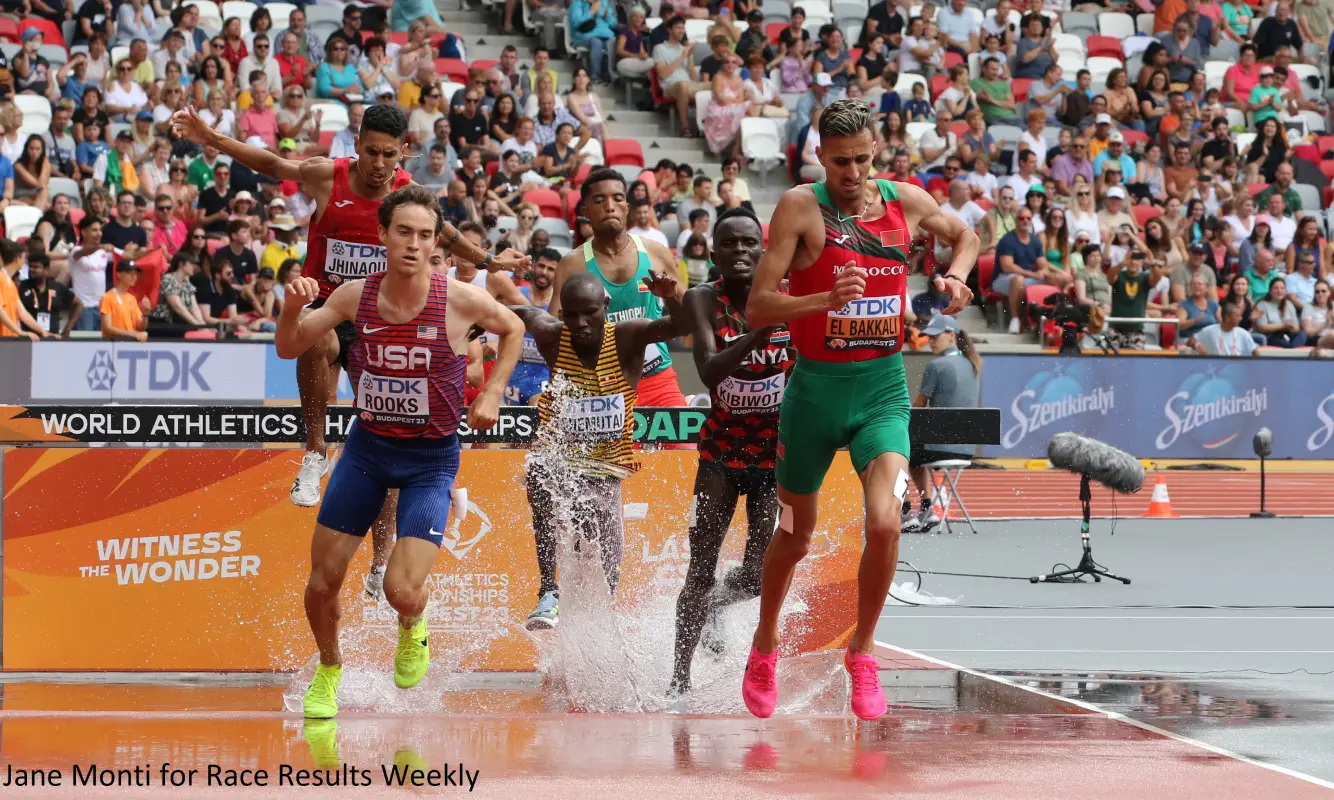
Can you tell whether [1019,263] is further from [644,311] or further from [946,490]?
[644,311]

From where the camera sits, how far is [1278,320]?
72.6 ft

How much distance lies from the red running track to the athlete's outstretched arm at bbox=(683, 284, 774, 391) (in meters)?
11.1

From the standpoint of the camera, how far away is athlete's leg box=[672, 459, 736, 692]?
8.12 meters

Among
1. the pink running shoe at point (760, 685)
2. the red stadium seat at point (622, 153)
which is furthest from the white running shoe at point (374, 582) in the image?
the red stadium seat at point (622, 153)

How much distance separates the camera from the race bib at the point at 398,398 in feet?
24.1

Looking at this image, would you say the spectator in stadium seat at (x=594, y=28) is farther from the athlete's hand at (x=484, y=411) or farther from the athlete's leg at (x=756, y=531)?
the athlete's hand at (x=484, y=411)

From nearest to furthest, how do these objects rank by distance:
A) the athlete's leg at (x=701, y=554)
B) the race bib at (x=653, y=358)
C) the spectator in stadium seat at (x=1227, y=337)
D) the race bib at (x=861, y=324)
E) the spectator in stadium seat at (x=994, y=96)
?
the race bib at (x=861, y=324) < the athlete's leg at (x=701, y=554) < the race bib at (x=653, y=358) < the spectator in stadium seat at (x=1227, y=337) < the spectator in stadium seat at (x=994, y=96)

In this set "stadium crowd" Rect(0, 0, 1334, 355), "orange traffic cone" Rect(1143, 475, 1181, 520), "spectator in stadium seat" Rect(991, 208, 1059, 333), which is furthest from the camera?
"spectator in stadium seat" Rect(991, 208, 1059, 333)

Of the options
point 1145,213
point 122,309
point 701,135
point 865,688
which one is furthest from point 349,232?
point 1145,213

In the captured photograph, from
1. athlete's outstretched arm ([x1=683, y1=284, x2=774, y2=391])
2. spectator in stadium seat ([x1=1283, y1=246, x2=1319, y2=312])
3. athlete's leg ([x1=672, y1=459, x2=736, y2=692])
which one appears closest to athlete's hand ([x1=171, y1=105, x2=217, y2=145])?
athlete's outstretched arm ([x1=683, y1=284, x2=774, y2=391])

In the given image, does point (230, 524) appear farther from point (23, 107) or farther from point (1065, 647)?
point (23, 107)

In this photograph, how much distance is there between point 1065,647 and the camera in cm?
1023

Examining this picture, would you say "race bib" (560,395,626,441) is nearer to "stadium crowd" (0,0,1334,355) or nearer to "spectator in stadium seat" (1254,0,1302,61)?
"stadium crowd" (0,0,1334,355)

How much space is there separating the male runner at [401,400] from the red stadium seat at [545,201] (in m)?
12.8
